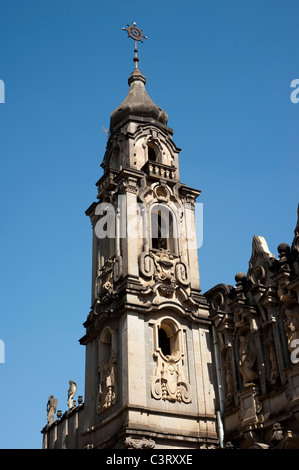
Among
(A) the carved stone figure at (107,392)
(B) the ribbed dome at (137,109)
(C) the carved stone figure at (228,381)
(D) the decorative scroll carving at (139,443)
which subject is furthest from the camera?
(B) the ribbed dome at (137,109)

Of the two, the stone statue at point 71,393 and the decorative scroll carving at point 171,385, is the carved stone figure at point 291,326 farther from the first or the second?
the stone statue at point 71,393

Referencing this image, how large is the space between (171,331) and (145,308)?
180 cm

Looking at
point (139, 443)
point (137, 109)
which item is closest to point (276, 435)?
point (139, 443)

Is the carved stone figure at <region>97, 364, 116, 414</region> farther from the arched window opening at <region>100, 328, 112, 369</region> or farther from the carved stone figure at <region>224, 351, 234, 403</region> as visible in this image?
the carved stone figure at <region>224, 351, 234, 403</region>

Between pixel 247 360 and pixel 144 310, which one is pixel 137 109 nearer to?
pixel 144 310

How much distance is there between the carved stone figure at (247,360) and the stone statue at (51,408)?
15.2 m

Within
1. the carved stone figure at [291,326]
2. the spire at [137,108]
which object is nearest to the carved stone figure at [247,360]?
the carved stone figure at [291,326]

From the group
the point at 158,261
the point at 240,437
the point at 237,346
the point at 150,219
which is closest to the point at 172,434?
the point at 240,437

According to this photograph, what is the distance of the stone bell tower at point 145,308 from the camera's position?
25641 millimetres

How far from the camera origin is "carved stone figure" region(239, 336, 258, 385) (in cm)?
2503

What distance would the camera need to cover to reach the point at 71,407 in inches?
1356

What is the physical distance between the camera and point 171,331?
2798cm

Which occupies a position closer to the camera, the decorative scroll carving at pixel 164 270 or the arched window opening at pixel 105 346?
the decorative scroll carving at pixel 164 270
